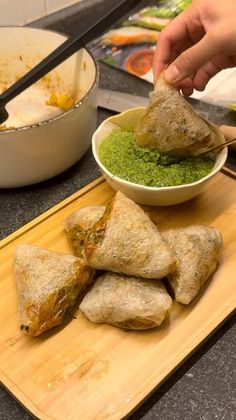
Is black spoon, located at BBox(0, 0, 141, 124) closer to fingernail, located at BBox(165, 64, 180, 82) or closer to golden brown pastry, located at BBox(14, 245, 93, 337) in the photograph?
fingernail, located at BBox(165, 64, 180, 82)

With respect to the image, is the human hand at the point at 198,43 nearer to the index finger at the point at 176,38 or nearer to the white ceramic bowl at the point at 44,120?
the index finger at the point at 176,38

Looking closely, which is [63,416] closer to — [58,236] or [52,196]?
[58,236]

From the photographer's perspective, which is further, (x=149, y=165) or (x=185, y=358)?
(x=149, y=165)

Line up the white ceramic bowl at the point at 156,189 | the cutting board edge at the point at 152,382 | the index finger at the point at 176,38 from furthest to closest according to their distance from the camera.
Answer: the index finger at the point at 176,38 → the white ceramic bowl at the point at 156,189 → the cutting board edge at the point at 152,382

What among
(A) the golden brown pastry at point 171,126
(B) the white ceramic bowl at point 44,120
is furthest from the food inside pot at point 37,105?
(A) the golden brown pastry at point 171,126

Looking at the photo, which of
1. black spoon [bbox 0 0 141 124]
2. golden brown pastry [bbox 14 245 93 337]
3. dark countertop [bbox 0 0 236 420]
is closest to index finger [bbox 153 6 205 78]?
black spoon [bbox 0 0 141 124]

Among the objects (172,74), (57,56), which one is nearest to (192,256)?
(172,74)

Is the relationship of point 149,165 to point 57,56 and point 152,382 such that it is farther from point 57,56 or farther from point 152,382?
point 152,382
